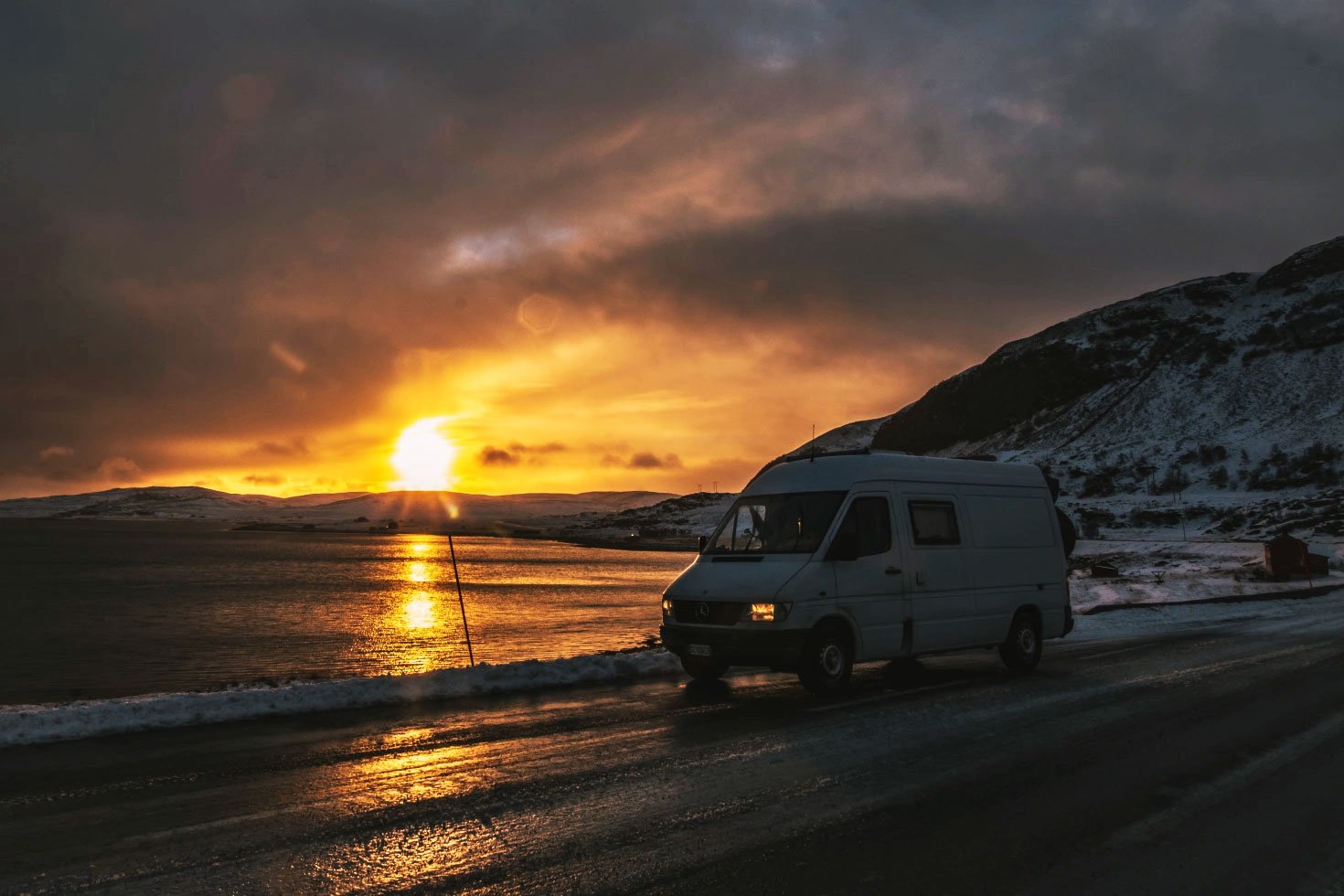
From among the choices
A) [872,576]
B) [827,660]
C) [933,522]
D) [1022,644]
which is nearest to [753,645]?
[827,660]

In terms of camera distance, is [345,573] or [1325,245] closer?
[345,573]

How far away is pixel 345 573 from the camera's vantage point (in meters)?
71.7

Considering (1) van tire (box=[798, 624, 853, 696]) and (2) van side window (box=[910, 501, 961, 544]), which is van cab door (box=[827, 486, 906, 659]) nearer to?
(1) van tire (box=[798, 624, 853, 696])

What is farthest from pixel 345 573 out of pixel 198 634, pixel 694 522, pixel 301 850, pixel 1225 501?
pixel 694 522

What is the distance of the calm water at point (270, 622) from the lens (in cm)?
2059

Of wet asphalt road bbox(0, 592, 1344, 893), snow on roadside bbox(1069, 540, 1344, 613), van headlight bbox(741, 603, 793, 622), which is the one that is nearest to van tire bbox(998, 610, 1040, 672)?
wet asphalt road bbox(0, 592, 1344, 893)

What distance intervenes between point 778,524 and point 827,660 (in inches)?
68.7

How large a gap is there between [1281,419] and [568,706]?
416 feet

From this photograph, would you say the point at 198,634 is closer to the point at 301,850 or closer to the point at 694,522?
the point at 301,850

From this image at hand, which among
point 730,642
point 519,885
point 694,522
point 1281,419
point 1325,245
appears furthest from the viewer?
point 694,522

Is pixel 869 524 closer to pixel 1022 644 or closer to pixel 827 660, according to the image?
pixel 827 660

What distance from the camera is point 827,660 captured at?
426 inches

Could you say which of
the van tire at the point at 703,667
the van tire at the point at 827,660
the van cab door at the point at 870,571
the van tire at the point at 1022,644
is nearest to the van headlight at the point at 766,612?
the van tire at the point at 827,660

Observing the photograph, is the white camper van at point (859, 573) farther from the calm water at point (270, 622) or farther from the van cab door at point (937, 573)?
the calm water at point (270, 622)
